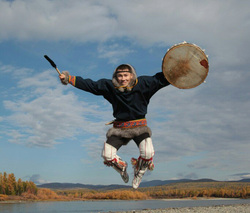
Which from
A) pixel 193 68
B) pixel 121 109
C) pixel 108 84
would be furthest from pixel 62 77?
pixel 193 68

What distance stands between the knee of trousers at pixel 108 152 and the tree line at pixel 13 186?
10096 centimetres

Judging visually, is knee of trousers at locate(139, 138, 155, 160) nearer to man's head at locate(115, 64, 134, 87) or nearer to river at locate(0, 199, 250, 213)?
man's head at locate(115, 64, 134, 87)

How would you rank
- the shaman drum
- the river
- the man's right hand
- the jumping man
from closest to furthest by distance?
the shaman drum < the jumping man < the man's right hand < the river

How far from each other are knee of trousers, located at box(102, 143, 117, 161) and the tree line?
101 metres

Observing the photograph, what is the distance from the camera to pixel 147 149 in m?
6.60

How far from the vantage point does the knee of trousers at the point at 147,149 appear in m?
6.60

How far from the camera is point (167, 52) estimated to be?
6.59m

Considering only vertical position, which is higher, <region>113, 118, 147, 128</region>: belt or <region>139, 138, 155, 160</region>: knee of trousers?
<region>113, 118, 147, 128</region>: belt

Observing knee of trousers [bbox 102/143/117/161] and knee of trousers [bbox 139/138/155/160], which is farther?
knee of trousers [bbox 102/143/117/161]

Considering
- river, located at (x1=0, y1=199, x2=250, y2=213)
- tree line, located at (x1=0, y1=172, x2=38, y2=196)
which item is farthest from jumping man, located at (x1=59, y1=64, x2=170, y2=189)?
tree line, located at (x1=0, y1=172, x2=38, y2=196)

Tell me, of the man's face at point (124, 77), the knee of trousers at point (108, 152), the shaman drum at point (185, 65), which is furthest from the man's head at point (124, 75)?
the knee of trousers at point (108, 152)

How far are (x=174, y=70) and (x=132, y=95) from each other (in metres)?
1.07

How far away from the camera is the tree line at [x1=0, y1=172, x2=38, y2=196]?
101 meters

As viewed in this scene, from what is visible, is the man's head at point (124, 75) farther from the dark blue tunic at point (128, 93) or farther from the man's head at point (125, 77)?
the dark blue tunic at point (128, 93)
